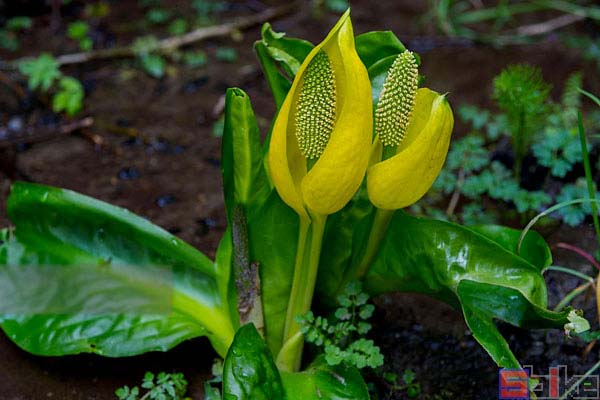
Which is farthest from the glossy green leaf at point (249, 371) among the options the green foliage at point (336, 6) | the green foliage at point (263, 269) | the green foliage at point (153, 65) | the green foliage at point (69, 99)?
the green foliage at point (336, 6)

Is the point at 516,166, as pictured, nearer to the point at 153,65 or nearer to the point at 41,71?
the point at 153,65

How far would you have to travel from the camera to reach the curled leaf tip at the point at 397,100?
4.15 ft

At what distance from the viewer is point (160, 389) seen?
162cm

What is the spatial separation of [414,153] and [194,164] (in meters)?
1.45

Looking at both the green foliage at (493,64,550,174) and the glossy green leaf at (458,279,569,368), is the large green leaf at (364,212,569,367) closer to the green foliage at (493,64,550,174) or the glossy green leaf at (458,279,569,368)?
the glossy green leaf at (458,279,569,368)

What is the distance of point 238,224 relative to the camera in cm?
156

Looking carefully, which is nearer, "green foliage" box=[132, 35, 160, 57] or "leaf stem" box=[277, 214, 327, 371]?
"leaf stem" box=[277, 214, 327, 371]

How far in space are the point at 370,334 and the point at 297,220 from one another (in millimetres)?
463

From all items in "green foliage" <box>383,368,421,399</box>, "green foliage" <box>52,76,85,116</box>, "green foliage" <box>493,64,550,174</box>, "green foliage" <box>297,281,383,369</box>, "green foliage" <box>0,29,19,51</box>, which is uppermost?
"green foliage" <box>493,64,550,174</box>

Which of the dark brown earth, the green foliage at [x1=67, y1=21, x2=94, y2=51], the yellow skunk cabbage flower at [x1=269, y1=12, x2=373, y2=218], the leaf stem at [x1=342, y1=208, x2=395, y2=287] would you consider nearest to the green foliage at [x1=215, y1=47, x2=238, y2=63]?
the dark brown earth

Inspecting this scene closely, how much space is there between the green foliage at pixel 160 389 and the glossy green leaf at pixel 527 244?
2.46ft

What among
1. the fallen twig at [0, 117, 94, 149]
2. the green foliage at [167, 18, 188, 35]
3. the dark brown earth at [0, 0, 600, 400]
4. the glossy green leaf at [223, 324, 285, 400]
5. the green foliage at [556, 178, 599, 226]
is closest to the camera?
the glossy green leaf at [223, 324, 285, 400]

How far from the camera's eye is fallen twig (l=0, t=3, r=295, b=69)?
3.12 metres

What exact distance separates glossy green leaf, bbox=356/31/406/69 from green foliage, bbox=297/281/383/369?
1.59 feet
